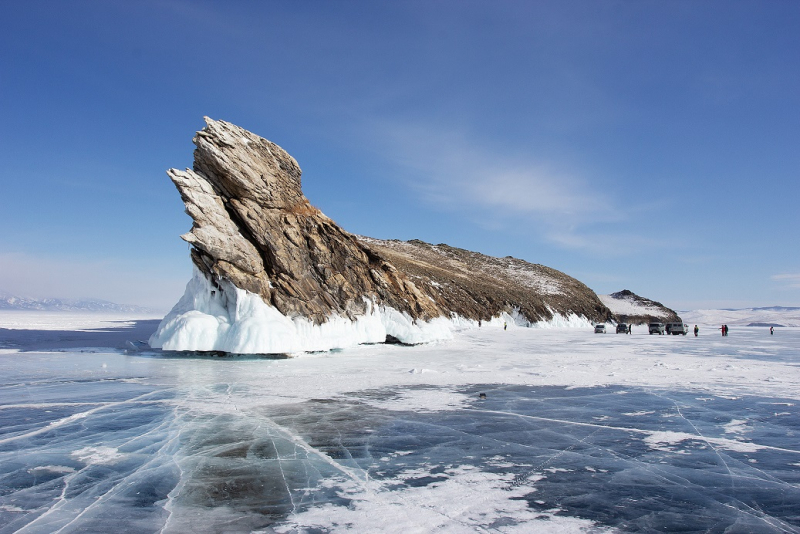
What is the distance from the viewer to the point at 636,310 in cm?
11662

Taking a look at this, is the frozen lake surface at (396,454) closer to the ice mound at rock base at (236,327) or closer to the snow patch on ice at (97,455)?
Result: the snow patch on ice at (97,455)

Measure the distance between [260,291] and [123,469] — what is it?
62.9 ft

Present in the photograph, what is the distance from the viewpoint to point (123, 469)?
780 centimetres

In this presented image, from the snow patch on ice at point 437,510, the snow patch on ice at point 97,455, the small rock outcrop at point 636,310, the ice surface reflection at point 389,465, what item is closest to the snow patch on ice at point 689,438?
the ice surface reflection at point 389,465

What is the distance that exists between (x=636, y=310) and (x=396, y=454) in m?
121

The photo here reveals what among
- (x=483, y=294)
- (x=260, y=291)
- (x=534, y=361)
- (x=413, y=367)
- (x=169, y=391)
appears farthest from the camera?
(x=483, y=294)

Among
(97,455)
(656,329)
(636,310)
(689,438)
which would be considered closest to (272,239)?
(97,455)

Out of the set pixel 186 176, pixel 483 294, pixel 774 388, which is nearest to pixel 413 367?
pixel 774 388

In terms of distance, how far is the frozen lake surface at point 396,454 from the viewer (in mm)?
→ 6012

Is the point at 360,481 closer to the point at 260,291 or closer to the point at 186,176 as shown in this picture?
the point at 260,291

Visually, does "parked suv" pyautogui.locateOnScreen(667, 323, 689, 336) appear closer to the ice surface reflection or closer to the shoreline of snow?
the shoreline of snow

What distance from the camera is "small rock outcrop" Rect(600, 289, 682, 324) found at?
108562 mm

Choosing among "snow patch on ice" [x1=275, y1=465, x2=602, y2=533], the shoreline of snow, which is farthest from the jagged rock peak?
"snow patch on ice" [x1=275, y1=465, x2=602, y2=533]

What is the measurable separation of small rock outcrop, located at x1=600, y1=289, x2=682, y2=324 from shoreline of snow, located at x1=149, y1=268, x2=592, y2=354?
8775 centimetres
